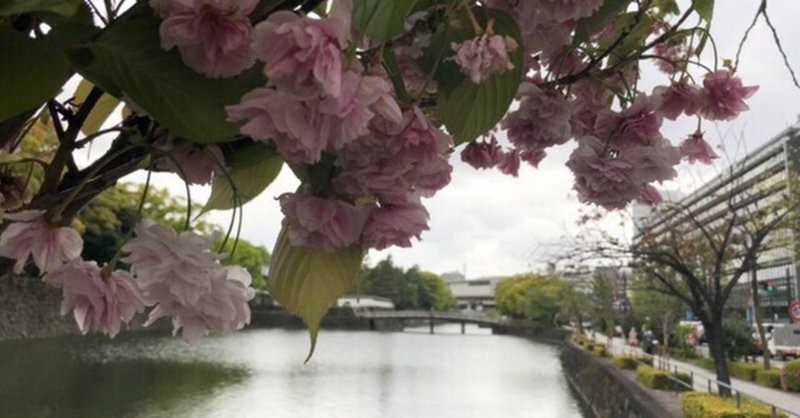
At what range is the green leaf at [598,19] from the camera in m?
0.79

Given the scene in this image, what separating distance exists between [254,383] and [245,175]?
14.7 meters

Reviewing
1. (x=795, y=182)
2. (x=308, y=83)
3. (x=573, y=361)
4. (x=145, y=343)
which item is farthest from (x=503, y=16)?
(x=145, y=343)

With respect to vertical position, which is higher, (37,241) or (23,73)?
(23,73)

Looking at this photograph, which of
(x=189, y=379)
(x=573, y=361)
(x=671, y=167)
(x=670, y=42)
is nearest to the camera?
(x=671, y=167)

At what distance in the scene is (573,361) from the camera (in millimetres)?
19266

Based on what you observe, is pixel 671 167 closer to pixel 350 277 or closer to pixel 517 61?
pixel 517 61

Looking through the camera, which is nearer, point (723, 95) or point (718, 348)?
point (723, 95)

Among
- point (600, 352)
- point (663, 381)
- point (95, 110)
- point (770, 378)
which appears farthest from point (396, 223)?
point (600, 352)

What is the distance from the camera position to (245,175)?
2.54 ft

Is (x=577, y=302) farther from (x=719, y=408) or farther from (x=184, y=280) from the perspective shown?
(x=184, y=280)

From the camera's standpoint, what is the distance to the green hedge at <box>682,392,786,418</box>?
6.46m

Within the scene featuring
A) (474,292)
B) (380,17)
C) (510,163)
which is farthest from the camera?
(474,292)

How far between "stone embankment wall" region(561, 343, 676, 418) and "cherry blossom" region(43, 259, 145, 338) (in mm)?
8003

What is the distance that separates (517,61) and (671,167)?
23 cm
